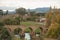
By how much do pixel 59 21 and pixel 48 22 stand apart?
22.3 feet

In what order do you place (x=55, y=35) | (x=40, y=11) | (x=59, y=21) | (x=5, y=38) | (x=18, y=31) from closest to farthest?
1. (x=5, y=38)
2. (x=55, y=35)
3. (x=59, y=21)
4. (x=18, y=31)
5. (x=40, y=11)

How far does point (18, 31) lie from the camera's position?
4888cm

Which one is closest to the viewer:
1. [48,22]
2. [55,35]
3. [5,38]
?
[5,38]

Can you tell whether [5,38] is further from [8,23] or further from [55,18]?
[8,23]

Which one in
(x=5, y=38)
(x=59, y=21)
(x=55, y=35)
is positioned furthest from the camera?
(x=59, y=21)

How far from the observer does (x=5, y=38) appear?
2430cm

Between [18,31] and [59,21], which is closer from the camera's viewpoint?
[59,21]

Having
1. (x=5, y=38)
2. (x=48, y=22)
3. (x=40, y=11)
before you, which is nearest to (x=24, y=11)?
(x=40, y=11)

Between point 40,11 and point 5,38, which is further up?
point 5,38

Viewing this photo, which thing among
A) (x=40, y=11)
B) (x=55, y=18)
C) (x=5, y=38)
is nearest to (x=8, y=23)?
(x=55, y=18)

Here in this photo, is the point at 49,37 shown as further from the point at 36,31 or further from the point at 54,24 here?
the point at 36,31

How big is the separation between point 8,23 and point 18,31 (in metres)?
2.35

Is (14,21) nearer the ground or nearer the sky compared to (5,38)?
nearer the ground

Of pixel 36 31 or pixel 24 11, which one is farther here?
pixel 24 11
